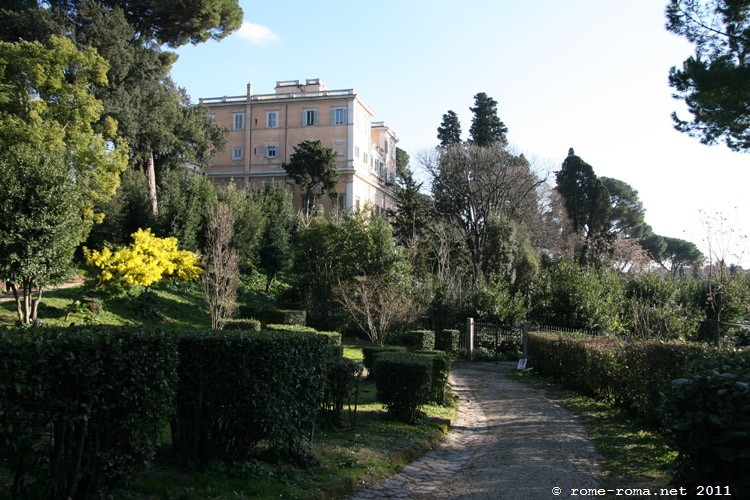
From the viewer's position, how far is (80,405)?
12.6 ft

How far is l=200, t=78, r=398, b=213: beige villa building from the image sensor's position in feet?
162

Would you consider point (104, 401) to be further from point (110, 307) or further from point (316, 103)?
point (316, 103)

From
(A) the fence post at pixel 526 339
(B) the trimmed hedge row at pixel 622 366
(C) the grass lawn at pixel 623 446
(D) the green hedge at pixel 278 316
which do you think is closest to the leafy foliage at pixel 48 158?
(D) the green hedge at pixel 278 316

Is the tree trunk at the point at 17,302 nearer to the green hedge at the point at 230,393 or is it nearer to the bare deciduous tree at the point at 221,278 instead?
the bare deciduous tree at the point at 221,278

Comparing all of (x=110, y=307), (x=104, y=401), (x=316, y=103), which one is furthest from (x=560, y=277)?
(x=316, y=103)


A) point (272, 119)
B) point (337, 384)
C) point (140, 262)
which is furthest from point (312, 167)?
point (337, 384)

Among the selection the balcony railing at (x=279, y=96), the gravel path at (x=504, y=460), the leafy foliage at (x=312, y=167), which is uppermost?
the balcony railing at (x=279, y=96)

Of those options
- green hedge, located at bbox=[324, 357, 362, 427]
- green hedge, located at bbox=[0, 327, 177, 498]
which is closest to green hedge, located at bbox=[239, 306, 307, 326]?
green hedge, located at bbox=[324, 357, 362, 427]

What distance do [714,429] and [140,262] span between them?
1979cm

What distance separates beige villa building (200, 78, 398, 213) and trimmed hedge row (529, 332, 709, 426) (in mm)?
34776

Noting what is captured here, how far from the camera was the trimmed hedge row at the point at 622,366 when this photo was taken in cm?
854

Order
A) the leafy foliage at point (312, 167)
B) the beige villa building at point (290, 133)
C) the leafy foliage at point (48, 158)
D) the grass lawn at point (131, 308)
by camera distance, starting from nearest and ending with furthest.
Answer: the leafy foliage at point (48, 158) < the grass lawn at point (131, 308) < the leafy foliage at point (312, 167) < the beige villa building at point (290, 133)

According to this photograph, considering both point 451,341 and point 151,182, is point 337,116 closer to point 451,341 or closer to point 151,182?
point 151,182

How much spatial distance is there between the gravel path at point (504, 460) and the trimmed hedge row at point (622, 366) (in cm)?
114
